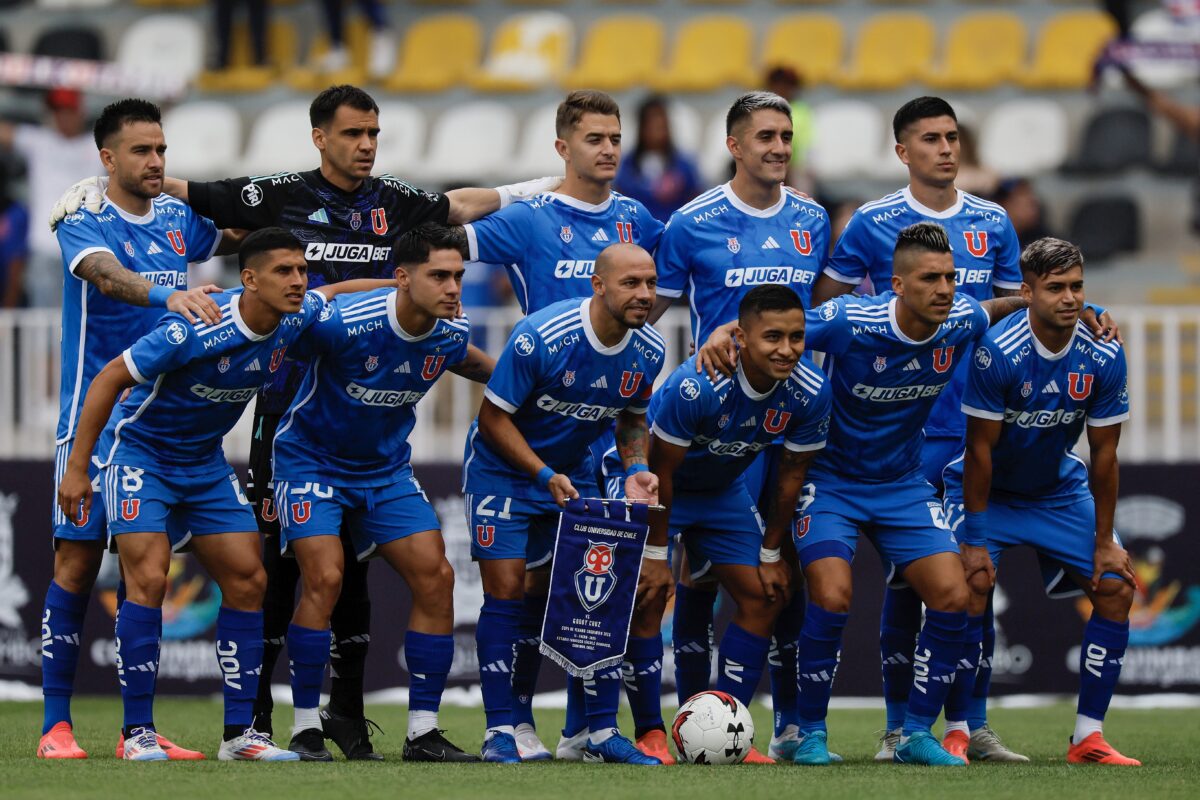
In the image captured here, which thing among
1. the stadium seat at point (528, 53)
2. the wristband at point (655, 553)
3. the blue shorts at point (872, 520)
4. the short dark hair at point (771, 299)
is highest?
the stadium seat at point (528, 53)

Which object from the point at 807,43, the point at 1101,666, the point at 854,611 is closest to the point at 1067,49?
the point at 807,43

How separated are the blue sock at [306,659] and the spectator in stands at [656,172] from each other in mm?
5757

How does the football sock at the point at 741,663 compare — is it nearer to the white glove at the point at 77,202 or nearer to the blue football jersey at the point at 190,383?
the blue football jersey at the point at 190,383

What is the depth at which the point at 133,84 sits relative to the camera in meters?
18.0

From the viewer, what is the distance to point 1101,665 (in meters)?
8.38

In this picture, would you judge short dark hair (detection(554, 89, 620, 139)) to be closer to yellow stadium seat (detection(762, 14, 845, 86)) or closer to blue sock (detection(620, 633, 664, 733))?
blue sock (detection(620, 633, 664, 733))

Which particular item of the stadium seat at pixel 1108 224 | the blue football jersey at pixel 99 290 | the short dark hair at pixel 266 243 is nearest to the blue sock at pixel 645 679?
the short dark hair at pixel 266 243

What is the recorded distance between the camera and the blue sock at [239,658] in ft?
25.9

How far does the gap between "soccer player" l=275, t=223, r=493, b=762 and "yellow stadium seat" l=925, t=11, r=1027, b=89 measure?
11487 millimetres

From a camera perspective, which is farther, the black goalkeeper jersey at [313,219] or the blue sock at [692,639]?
the blue sock at [692,639]

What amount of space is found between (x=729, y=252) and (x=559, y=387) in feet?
3.67

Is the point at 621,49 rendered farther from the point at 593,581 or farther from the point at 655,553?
the point at 593,581

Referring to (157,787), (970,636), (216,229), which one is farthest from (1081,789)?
(216,229)

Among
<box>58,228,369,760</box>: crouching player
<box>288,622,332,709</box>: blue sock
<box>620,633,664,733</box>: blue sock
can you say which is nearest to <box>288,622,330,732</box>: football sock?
<box>288,622,332,709</box>: blue sock
